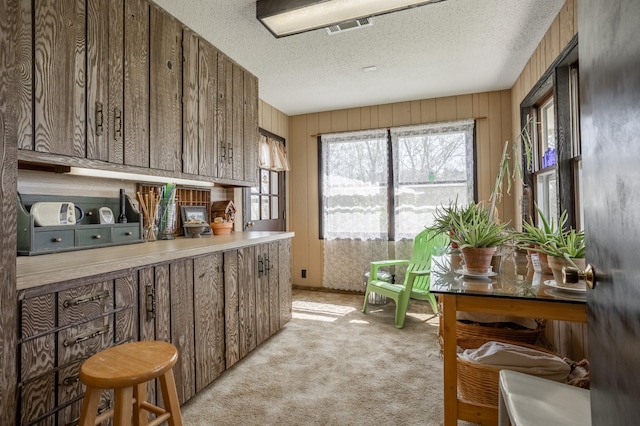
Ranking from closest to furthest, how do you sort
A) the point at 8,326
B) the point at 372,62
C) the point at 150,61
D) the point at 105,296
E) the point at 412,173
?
the point at 8,326
the point at 105,296
the point at 150,61
the point at 372,62
the point at 412,173

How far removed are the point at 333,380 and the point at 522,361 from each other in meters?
1.15

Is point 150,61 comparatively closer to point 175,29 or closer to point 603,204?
point 175,29

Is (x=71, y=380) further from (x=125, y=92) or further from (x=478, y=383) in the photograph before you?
(x=478, y=383)

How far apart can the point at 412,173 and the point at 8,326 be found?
3915 millimetres

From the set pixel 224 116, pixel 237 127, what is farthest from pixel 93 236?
pixel 237 127

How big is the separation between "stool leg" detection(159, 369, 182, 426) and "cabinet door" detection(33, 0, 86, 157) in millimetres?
1130

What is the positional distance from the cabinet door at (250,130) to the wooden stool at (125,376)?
197cm

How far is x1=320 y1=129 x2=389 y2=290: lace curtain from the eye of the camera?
435 cm

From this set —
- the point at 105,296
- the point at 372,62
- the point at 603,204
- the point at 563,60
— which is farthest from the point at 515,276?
the point at 372,62

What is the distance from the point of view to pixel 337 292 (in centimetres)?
457

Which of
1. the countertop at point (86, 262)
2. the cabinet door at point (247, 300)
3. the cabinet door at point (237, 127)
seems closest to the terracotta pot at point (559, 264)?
the countertop at point (86, 262)

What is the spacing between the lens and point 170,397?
4.50 ft

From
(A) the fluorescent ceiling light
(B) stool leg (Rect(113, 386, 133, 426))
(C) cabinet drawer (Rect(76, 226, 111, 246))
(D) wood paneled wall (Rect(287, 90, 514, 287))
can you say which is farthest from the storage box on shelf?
(D) wood paneled wall (Rect(287, 90, 514, 287))

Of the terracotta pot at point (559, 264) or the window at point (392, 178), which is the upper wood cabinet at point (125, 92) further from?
the terracotta pot at point (559, 264)
